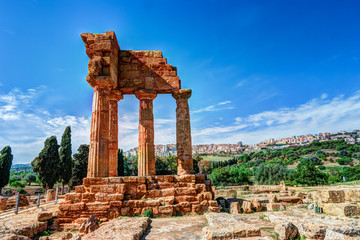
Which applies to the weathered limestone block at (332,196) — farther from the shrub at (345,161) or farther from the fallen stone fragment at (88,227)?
the shrub at (345,161)

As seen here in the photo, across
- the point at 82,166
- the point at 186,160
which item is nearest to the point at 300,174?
the point at 186,160

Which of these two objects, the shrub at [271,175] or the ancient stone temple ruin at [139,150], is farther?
the shrub at [271,175]

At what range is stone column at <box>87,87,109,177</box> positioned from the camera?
10945 millimetres

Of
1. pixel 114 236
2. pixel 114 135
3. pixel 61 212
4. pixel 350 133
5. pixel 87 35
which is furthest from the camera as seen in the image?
pixel 350 133

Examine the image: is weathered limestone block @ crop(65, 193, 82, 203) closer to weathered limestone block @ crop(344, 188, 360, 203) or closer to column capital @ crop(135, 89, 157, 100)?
column capital @ crop(135, 89, 157, 100)

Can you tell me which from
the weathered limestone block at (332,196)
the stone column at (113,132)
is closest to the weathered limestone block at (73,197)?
the stone column at (113,132)

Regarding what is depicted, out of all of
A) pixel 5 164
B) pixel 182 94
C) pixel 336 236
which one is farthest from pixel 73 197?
pixel 5 164

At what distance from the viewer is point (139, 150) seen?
12156mm

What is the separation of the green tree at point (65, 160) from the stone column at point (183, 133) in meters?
27.1

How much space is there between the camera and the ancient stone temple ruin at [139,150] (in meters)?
9.54

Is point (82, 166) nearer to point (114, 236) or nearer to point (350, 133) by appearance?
point (114, 236)

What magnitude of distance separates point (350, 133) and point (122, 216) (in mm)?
152330

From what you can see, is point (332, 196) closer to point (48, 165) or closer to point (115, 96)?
point (115, 96)

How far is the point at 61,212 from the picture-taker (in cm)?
924
